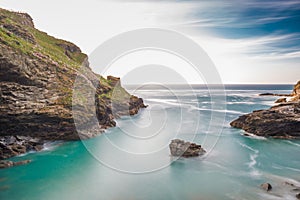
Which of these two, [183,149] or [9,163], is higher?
[9,163]

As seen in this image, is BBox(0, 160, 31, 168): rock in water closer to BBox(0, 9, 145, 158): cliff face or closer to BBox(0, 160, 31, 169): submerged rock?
BBox(0, 160, 31, 169): submerged rock

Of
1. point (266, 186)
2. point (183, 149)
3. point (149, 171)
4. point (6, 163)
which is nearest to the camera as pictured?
point (266, 186)

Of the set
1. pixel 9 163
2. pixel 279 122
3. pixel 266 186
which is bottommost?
pixel 266 186

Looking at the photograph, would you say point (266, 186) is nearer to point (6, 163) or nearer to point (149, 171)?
→ point (149, 171)

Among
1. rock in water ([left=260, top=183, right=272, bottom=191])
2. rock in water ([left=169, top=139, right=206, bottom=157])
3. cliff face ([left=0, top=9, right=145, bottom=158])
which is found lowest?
rock in water ([left=260, top=183, right=272, bottom=191])

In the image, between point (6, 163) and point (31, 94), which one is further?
point (31, 94)

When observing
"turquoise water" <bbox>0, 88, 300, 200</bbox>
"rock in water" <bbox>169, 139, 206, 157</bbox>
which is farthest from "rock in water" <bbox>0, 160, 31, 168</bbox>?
"rock in water" <bbox>169, 139, 206, 157</bbox>

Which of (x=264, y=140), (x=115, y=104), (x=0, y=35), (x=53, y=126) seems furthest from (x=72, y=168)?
(x=115, y=104)

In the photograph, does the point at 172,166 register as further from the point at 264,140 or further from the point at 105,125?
the point at 105,125

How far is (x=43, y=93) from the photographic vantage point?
27.7m

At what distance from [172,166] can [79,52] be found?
4769 centimetres

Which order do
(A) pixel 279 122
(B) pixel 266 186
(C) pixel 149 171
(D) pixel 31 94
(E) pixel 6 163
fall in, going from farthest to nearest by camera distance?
(A) pixel 279 122, (D) pixel 31 94, (C) pixel 149 171, (E) pixel 6 163, (B) pixel 266 186

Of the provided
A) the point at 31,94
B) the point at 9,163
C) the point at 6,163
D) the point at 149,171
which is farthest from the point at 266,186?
the point at 31,94

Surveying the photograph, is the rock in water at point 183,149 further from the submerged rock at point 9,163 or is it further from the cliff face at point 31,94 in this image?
the submerged rock at point 9,163
